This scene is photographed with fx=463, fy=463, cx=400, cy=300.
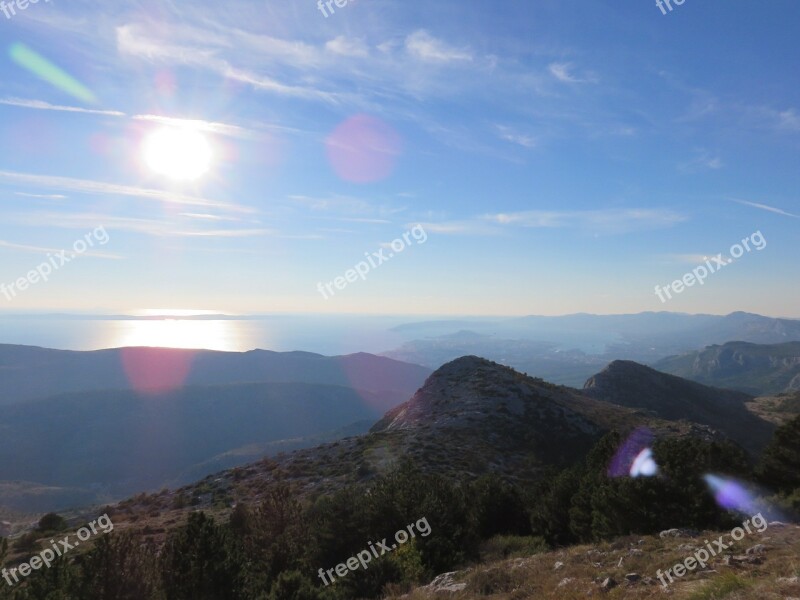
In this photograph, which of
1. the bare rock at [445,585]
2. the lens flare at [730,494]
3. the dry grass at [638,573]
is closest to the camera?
the dry grass at [638,573]

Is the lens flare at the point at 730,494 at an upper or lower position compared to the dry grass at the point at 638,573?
lower

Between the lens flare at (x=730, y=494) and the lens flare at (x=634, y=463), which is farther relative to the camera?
the lens flare at (x=634, y=463)

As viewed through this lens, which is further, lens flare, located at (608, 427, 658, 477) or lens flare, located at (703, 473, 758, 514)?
lens flare, located at (608, 427, 658, 477)

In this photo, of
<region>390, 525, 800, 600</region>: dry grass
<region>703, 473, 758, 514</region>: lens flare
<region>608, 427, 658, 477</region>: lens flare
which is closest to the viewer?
<region>390, 525, 800, 600</region>: dry grass

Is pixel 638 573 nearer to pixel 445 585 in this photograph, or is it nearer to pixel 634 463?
pixel 445 585

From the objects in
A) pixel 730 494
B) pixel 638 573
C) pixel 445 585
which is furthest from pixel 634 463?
pixel 445 585

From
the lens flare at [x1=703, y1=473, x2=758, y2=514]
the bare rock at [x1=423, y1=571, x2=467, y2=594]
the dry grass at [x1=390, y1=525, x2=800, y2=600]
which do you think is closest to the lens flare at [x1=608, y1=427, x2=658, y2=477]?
the lens flare at [x1=703, y1=473, x2=758, y2=514]

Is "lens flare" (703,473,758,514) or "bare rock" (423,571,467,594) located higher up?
"bare rock" (423,571,467,594)

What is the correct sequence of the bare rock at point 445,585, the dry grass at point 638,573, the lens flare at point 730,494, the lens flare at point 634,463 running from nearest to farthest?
the dry grass at point 638,573 → the bare rock at point 445,585 → the lens flare at point 730,494 → the lens flare at point 634,463

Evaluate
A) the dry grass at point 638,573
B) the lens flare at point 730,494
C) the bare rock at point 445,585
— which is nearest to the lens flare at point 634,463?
the lens flare at point 730,494

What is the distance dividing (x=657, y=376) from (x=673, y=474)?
305 ft

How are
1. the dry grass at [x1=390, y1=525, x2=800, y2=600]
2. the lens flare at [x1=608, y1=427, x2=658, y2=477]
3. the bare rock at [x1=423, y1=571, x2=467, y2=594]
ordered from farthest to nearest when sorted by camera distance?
the lens flare at [x1=608, y1=427, x2=658, y2=477] → the bare rock at [x1=423, y1=571, x2=467, y2=594] → the dry grass at [x1=390, y1=525, x2=800, y2=600]

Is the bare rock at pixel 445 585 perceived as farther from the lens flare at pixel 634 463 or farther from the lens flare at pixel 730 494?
the lens flare at pixel 730 494

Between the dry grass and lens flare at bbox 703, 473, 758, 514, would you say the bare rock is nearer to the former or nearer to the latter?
the dry grass
